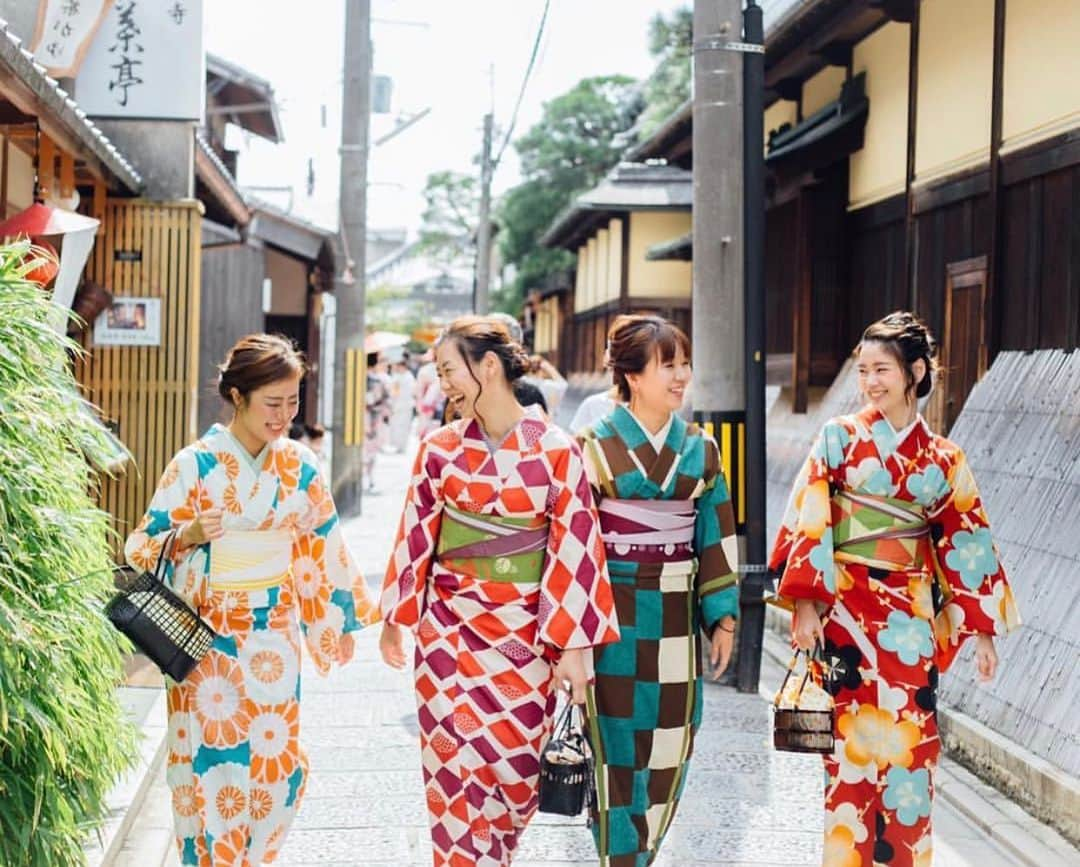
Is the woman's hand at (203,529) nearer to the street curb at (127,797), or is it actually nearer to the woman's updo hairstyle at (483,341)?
the street curb at (127,797)

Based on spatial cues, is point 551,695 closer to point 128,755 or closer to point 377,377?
point 128,755

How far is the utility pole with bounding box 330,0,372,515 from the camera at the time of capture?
18719 mm

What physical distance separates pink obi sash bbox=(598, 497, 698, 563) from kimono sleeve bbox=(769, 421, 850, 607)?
546 mm

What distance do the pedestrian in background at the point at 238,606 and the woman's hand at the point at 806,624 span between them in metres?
1.81

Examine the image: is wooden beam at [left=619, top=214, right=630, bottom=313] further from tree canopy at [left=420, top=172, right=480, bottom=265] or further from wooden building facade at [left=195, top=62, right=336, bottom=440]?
tree canopy at [left=420, top=172, right=480, bottom=265]

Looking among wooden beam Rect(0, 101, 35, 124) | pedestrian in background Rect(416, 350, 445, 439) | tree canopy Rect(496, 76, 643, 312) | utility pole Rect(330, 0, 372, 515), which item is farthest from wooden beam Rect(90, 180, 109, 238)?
tree canopy Rect(496, 76, 643, 312)

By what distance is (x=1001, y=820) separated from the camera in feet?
20.8

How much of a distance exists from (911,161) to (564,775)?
8.10 meters

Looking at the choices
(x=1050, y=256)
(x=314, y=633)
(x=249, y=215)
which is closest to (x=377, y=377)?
(x=249, y=215)

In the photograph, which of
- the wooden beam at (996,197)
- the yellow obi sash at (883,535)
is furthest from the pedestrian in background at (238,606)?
the wooden beam at (996,197)

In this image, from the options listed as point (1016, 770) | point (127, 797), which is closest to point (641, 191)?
point (1016, 770)

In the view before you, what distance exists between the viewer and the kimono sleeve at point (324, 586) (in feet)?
17.6

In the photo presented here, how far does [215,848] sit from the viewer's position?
5070 mm

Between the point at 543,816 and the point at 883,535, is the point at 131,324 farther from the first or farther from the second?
the point at 883,535
